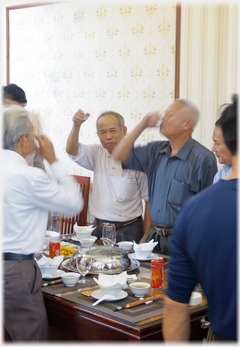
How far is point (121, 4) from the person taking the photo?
4164mm

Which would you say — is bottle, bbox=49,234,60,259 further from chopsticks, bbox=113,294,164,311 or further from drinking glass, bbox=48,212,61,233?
chopsticks, bbox=113,294,164,311

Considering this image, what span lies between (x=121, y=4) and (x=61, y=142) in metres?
1.64

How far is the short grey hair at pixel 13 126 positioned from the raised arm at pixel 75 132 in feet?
3.97

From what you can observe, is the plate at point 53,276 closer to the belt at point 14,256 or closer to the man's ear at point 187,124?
the belt at point 14,256

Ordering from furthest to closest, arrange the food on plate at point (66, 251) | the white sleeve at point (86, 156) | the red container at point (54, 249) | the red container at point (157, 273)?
the white sleeve at point (86, 156), the food on plate at point (66, 251), the red container at point (54, 249), the red container at point (157, 273)

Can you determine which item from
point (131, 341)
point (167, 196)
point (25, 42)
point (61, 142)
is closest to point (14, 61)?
point (25, 42)

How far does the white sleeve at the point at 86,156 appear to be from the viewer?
320cm

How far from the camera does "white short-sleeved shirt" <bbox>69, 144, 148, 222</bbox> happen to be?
3.02 m

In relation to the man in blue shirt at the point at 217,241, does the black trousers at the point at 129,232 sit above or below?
below

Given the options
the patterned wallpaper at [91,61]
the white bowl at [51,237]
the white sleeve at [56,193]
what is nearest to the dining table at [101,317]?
the white sleeve at [56,193]

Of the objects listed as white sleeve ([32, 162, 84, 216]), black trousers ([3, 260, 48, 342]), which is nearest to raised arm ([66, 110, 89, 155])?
white sleeve ([32, 162, 84, 216])

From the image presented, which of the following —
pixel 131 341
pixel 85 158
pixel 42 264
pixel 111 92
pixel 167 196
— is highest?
pixel 111 92

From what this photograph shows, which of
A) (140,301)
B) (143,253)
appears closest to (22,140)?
(140,301)

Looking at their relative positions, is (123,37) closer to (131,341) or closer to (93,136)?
(93,136)
